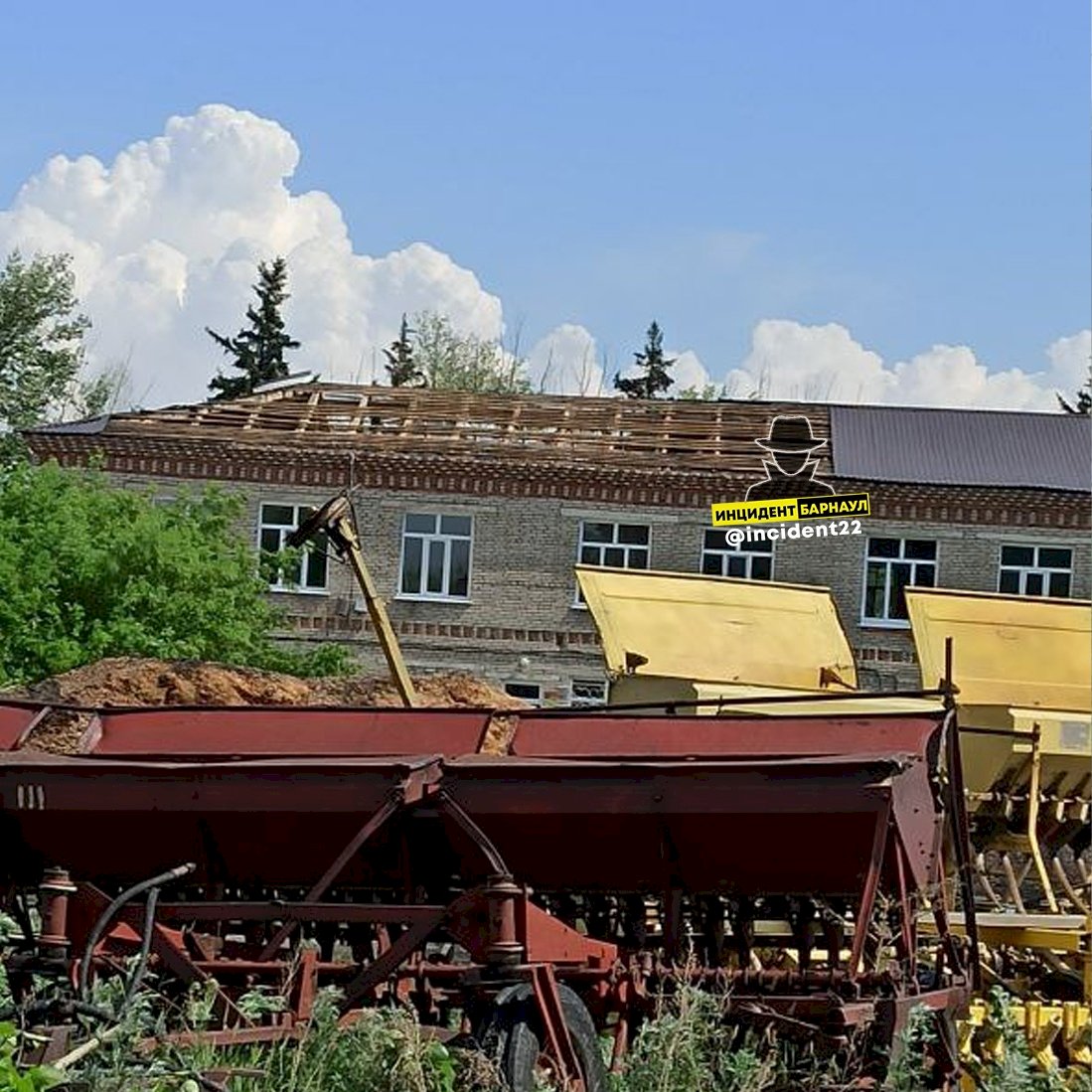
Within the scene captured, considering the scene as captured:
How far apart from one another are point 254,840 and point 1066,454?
3170 cm

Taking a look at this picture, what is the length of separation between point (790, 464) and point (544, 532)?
16.8 feet

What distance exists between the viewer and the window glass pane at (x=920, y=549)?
1481 inches

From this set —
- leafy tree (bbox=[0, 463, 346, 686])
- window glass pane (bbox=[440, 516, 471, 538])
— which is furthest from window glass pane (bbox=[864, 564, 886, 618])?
leafy tree (bbox=[0, 463, 346, 686])

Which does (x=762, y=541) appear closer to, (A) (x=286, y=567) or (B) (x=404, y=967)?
(A) (x=286, y=567)

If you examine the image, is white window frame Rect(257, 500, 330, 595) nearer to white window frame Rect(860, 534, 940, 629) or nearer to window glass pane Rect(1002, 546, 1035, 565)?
white window frame Rect(860, 534, 940, 629)

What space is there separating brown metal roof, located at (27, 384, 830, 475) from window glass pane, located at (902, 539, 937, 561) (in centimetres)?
234

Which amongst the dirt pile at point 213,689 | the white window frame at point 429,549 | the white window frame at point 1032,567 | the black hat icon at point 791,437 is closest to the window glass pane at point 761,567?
the black hat icon at point 791,437

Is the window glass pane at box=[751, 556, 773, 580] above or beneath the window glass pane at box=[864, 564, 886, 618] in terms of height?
above

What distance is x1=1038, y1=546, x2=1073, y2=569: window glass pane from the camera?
37531mm

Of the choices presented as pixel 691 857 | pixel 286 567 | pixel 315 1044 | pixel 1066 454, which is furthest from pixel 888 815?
pixel 1066 454

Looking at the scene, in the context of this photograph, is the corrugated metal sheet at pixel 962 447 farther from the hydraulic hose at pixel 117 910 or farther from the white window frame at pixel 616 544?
the hydraulic hose at pixel 117 910

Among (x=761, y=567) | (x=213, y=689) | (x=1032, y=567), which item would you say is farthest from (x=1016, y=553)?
(x=213, y=689)

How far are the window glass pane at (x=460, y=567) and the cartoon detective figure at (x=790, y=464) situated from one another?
17.1 ft

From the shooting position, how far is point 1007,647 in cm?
1753
